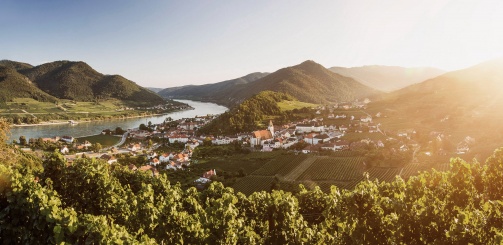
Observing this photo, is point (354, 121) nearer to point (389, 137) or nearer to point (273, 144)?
point (389, 137)

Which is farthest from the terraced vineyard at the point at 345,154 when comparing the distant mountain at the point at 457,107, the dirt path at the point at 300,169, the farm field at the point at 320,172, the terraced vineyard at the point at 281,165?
the distant mountain at the point at 457,107

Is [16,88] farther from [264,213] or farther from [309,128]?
[264,213]

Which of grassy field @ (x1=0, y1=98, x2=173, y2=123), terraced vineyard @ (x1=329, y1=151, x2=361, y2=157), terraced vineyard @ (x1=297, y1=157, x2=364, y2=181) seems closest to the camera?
terraced vineyard @ (x1=297, y1=157, x2=364, y2=181)

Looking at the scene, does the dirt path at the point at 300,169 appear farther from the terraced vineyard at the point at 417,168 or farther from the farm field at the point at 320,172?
the terraced vineyard at the point at 417,168

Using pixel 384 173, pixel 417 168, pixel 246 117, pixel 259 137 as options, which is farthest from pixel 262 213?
pixel 246 117

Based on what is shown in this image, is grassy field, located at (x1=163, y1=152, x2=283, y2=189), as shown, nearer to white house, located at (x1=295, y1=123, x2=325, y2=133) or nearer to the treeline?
white house, located at (x1=295, y1=123, x2=325, y2=133)

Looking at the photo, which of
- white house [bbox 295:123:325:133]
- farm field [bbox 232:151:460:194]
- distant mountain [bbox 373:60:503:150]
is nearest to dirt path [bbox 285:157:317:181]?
farm field [bbox 232:151:460:194]

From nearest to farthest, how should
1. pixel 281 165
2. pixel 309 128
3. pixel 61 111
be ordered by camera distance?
pixel 281 165 < pixel 309 128 < pixel 61 111
